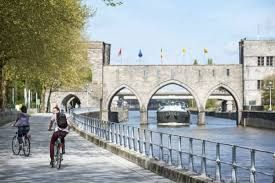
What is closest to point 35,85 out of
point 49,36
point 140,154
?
point 49,36

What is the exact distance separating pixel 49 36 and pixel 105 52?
60.5 metres

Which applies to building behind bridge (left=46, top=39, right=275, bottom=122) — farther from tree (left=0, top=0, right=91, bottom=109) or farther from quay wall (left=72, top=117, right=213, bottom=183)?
quay wall (left=72, top=117, right=213, bottom=183)

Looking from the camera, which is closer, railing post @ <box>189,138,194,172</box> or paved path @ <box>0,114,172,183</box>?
railing post @ <box>189,138,194,172</box>

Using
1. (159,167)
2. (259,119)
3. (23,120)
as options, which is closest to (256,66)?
(259,119)

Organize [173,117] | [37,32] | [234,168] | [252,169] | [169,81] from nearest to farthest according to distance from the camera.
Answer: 1. [252,169]
2. [234,168]
3. [37,32]
4. [169,81]
5. [173,117]

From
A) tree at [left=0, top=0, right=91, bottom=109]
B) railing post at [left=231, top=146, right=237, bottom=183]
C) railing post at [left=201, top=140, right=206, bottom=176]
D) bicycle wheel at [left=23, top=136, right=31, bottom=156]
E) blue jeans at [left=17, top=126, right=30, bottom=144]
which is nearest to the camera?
railing post at [left=231, top=146, right=237, bottom=183]

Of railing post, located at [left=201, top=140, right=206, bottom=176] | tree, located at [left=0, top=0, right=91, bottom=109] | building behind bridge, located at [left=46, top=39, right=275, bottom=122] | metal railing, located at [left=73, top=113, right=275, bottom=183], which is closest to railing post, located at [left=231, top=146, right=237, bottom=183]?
metal railing, located at [left=73, top=113, right=275, bottom=183]

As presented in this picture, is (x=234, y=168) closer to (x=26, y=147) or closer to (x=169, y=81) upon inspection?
(x=26, y=147)

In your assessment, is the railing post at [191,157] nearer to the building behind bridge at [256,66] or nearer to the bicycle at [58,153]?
the bicycle at [58,153]

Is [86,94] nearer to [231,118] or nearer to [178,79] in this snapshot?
[178,79]

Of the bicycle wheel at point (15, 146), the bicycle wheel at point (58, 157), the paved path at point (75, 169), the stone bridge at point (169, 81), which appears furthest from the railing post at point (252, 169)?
the stone bridge at point (169, 81)

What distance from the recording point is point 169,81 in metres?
79.4

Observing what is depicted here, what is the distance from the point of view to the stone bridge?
3120 inches

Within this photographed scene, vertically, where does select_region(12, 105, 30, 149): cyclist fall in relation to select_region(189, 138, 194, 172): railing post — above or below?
above
